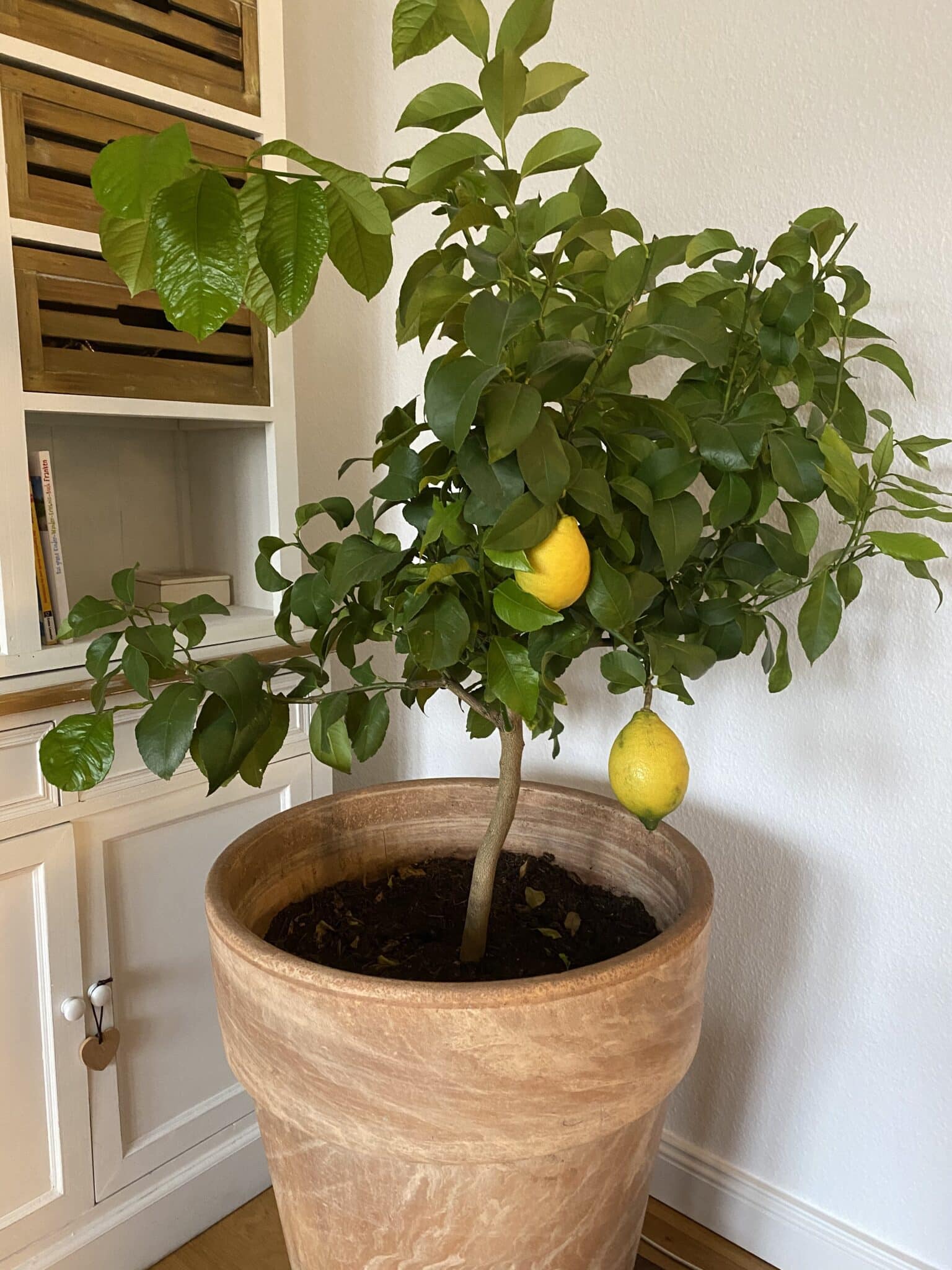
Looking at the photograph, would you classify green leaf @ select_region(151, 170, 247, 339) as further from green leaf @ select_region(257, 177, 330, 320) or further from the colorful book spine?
the colorful book spine

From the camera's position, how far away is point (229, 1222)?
129cm

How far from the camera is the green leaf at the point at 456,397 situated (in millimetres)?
526

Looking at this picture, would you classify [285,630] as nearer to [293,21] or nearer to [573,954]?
[573,954]

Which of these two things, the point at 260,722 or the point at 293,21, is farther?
the point at 293,21

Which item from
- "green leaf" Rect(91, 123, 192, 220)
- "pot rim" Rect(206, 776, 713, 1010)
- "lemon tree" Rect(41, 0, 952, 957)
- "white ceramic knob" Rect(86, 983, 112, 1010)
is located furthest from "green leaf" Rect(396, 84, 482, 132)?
"white ceramic knob" Rect(86, 983, 112, 1010)

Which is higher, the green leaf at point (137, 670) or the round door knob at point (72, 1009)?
the green leaf at point (137, 670)

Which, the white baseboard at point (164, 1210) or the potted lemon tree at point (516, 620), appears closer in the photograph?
the potted lemon tree at point (516, 620)

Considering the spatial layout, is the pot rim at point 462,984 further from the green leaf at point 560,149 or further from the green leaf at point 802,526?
the green leaf at point 560,149

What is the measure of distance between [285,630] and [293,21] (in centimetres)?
124

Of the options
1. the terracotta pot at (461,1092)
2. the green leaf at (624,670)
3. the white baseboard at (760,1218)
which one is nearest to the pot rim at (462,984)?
the terracotta pot at (461,1092)

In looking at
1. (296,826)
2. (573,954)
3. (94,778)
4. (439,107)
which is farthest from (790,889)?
(439,107)

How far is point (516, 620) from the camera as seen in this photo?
63 centimetres

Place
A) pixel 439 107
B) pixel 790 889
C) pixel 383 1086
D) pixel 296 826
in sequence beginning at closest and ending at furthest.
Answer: pixel 439 107 → pixel 383 1086 → pixel 296 826 → pixel 790 889

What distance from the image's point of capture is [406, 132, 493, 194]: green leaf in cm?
57
